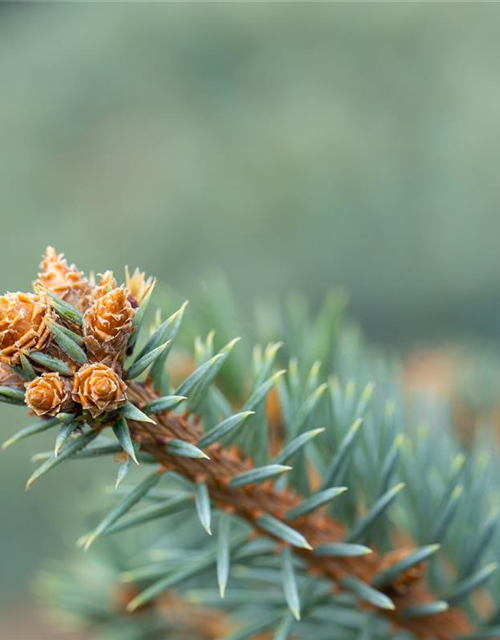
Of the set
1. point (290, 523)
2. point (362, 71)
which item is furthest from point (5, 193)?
point (290, 523)

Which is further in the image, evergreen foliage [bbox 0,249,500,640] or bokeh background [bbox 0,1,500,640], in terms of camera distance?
bokeh background [bbox 0,1,500,640]

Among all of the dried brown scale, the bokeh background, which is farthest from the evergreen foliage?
the bokeh background

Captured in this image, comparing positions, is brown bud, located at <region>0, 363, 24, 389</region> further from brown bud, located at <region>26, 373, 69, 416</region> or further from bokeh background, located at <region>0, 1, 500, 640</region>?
bokeh background, located at <region>0, 1, 500, 640</region>

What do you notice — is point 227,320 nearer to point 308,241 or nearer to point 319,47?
point 308,241

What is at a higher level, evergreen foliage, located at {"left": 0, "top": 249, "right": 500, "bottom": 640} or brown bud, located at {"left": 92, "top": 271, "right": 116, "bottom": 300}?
brown bud, located at {"left": 92, "top": 271, "right": 116, "bottom": 300}

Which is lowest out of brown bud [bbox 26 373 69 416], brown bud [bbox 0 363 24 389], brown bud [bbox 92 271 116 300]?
brown bud [bbox 0 363 24 389]

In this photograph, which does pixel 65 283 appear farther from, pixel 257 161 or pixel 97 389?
pixel 257 161
